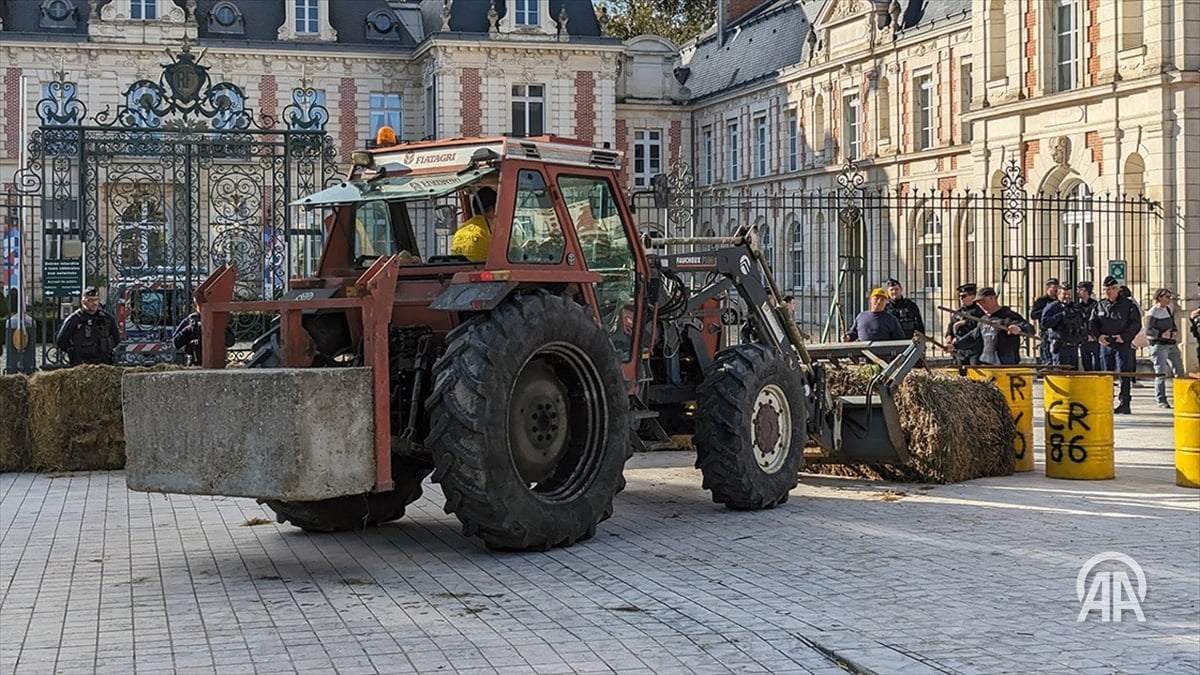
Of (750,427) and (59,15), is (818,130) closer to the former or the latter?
(59,15)

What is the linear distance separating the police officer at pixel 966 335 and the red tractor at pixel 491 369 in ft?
21.3

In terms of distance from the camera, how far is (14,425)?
1424cm

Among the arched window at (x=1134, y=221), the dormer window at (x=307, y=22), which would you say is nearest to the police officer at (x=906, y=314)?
the arched window at (x=1134, y=221)

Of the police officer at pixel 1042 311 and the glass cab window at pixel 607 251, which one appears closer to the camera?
the glass cab window at pixel 607 251

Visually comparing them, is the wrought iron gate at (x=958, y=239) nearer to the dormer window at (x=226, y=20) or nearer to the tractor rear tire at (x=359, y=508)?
the tractor rear tire at (x=359, y=508)

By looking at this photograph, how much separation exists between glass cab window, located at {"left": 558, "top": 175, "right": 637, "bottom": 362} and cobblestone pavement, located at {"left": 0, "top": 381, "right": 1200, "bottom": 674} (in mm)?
1375

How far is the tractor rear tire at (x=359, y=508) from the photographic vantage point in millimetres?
9922

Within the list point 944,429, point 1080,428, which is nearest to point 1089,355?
point 1080,428

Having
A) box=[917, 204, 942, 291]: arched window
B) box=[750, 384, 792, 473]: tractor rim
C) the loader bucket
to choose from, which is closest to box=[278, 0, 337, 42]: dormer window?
box=[917, 204, 942, 291]: arched window

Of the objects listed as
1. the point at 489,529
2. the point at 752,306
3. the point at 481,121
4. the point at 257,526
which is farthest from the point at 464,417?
the point at 481,121

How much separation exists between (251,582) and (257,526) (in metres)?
2.12

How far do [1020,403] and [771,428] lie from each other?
3.36 m

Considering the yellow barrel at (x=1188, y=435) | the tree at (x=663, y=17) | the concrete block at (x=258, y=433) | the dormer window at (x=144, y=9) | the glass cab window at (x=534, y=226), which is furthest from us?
the tree at (x=663, y=17)

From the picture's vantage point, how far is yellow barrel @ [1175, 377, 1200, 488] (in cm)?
1201
